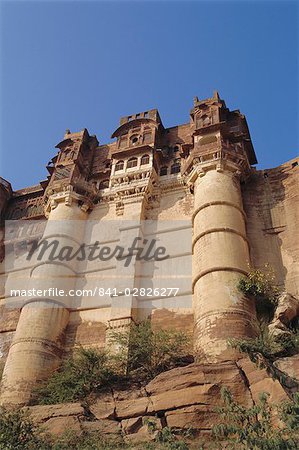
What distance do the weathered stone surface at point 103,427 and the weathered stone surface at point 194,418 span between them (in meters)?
0.95

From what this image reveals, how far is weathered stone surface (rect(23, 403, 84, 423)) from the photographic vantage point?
9.56 m

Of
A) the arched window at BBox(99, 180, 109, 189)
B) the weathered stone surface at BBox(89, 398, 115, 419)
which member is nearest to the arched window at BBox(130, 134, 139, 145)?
the arched window at BBox(99, 180, 109, 189)

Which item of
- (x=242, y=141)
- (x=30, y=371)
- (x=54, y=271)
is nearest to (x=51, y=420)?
(x=30, y=371)

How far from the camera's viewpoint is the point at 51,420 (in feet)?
31.2

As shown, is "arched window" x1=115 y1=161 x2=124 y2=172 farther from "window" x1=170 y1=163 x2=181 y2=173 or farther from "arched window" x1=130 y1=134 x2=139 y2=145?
"window" x1=170 y1=163 x2=181 y2=173

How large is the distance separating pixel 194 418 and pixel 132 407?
131 cm

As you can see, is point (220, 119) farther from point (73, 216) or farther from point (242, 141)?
point (73, 216)

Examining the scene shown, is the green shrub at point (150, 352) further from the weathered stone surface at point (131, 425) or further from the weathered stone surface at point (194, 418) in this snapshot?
the weathered stone surface at point (194, 418)

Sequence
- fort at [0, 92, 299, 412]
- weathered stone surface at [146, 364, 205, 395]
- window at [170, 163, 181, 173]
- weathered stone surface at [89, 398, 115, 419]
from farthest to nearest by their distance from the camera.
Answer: window at [170, 163, 181, 173] → fort at [0, 92, 299, 412] → weathered stone surface at [89, 398, 115, 419] → weathered stone surface at [146, 364, 205, 395]

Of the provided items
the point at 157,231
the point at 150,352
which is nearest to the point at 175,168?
the point at 157,231

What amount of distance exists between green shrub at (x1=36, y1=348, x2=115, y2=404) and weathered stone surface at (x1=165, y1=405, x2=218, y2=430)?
7.22 feet

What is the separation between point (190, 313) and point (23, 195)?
9518mm

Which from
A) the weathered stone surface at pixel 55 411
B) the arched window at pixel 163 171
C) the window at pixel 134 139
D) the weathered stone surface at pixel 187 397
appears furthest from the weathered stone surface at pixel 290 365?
the window at pixel 134 139

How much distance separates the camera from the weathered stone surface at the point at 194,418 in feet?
28.5
